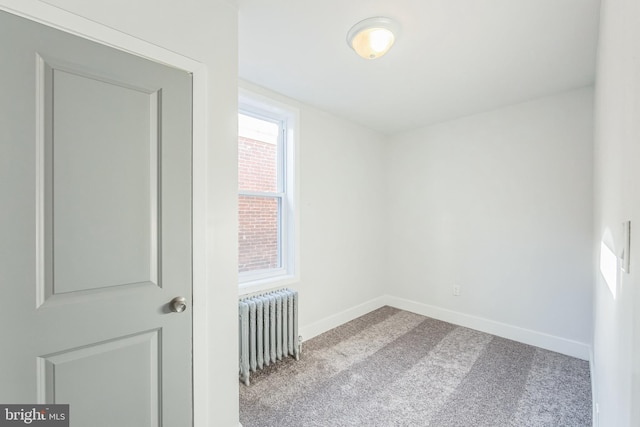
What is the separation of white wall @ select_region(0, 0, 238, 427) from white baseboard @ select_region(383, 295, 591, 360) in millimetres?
2764

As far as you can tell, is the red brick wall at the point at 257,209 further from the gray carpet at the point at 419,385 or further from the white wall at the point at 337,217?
the gray carpet at the point at 419,385

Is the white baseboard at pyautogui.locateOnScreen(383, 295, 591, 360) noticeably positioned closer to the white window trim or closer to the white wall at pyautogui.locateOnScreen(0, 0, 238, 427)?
the white window trim

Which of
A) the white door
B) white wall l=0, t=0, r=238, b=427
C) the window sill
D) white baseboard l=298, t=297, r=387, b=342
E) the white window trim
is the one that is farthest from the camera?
white baseboard l=298, t=297, r=387, b=342

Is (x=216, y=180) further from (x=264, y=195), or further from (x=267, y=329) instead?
(x=267, y=329)

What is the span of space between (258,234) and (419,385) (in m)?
1.91

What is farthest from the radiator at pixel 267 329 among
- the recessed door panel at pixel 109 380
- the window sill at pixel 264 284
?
the recessed door panel at pixel 109 380

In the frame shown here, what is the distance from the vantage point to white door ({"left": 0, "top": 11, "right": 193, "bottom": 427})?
40.9 inches

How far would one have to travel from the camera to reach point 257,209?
2.78m

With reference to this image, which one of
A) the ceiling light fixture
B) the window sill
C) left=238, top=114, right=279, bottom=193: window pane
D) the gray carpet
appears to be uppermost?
the ceiling light fixture

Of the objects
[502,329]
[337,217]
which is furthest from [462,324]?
[337,217]

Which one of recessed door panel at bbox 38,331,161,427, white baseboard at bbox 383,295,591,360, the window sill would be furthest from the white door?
white baseboard at bbox 383,295,591,360

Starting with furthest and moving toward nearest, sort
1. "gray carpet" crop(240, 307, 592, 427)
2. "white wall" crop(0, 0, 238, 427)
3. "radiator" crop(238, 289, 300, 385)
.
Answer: "radiator" crop(238, 289, 300, 385)
"gray carpet" crop(240, 307, 592, 427)
"white wall" crop(0, 0, 238, 427)

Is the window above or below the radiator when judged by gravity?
above

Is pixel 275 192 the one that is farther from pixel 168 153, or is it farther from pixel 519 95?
pixel 519 95
